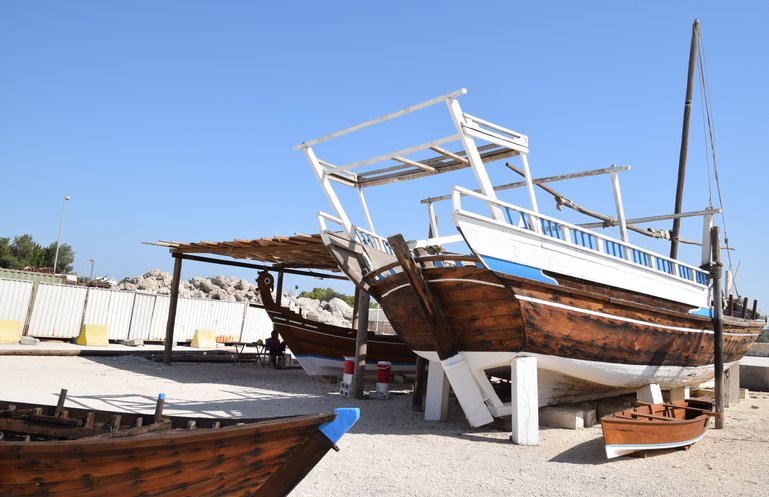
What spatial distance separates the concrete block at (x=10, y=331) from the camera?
1816 centimetres

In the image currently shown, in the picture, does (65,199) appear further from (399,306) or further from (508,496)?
(508,496)

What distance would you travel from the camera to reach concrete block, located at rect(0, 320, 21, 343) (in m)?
18.2

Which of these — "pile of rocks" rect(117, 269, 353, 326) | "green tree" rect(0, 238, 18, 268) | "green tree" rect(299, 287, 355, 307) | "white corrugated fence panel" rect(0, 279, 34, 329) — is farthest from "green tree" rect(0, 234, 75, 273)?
"white corrugated fence panel" rect(0, 279, 34, 329)

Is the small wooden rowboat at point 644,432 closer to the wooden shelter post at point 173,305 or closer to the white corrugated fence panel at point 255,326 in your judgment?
the wooden shelter post at point 173,305

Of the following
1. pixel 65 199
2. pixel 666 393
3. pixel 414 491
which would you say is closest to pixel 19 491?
pixel 414 491

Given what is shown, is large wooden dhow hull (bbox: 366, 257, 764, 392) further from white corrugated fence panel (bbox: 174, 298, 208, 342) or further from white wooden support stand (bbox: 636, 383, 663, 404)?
white corrugated fence panel (bbox: 174, 298, 208, 342)

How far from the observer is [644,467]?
643 centimetres

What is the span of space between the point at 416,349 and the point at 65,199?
44796 millimetres

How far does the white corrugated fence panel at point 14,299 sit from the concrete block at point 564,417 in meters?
18.6

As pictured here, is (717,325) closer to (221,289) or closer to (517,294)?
(517,294)

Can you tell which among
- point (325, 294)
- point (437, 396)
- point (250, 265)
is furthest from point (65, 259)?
point (437, 396)

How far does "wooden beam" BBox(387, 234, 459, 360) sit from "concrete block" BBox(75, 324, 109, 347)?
1716 centimetres

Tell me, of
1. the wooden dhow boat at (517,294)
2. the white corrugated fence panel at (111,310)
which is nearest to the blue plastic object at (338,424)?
the wooden dhow boat at (517,294)

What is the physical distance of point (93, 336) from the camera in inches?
821
